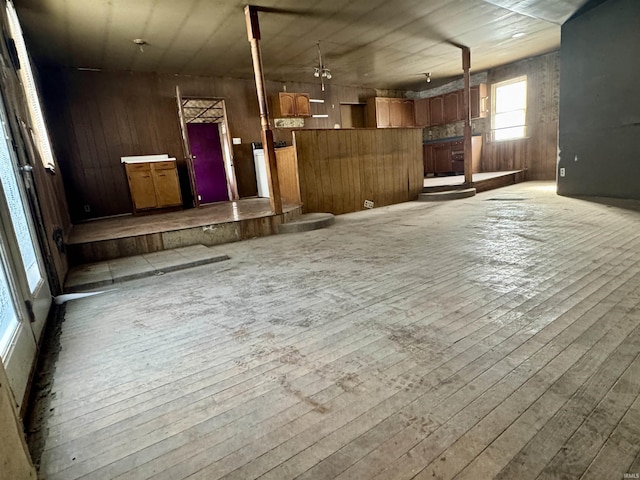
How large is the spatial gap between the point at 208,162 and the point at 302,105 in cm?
293

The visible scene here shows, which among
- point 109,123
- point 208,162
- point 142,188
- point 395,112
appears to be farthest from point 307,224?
point 395,112

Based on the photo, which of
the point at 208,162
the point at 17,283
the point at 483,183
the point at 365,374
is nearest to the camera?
the point at 365,374

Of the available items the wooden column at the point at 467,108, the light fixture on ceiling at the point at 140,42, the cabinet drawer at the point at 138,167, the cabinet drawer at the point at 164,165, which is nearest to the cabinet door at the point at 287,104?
the cabinet drawer at the point at 164,165

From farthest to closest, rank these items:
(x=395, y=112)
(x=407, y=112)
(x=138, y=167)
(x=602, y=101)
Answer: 1. (x=407, y=112)
2. (x=395, y=112)
3. (x=138, y=167)
4. (x=602, y=101)

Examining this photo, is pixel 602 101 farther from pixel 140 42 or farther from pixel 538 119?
pixel 140 42

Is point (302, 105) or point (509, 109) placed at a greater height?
point (302, 105)

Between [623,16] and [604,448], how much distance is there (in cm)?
651

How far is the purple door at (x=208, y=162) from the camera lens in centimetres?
871

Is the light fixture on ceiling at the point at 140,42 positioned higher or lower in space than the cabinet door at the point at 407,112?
higher

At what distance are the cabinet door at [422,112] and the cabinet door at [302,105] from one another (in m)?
4.30

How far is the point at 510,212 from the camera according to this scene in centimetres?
514

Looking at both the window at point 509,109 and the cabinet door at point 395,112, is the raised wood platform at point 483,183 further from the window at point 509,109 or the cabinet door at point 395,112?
the cabinet door at point 395,112

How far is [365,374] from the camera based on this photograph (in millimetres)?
1524

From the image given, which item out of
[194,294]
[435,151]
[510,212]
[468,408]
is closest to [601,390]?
[468,408]
